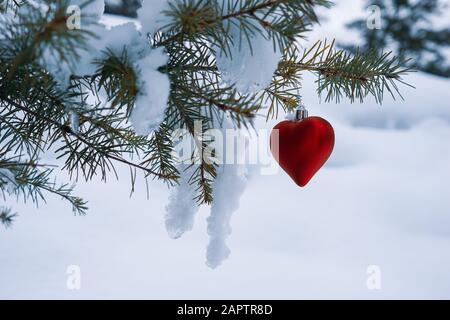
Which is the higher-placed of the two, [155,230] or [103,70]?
[103,70]

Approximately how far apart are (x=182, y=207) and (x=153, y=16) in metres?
0.41

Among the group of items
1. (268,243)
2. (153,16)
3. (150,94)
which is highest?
(153,16)

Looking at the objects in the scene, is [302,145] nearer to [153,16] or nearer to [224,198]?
[224,198]

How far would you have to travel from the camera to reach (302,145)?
2.82 ft

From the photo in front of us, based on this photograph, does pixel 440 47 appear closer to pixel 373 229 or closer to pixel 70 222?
pixel 373 229

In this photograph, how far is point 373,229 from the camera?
1.95 m

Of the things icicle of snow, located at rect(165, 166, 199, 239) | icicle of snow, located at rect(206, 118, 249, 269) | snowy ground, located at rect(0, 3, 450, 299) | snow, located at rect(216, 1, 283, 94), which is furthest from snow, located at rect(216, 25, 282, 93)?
snowy ground, located at rect(0, 3, 450, 299)

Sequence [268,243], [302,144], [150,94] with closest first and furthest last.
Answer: [150,94], [302,144], [268,243]

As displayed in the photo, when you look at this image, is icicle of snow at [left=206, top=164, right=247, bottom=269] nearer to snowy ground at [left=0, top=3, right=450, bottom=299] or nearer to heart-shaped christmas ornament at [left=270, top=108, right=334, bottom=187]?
heart-shaped christmas ornament at [left=270, top=108, right=334, bottom=187]

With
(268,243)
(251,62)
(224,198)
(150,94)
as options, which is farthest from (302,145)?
(268,243)

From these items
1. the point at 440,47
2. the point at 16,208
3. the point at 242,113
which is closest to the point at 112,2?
the point at 440,47

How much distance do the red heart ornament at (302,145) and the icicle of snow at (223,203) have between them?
0.27 ft
